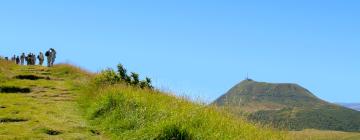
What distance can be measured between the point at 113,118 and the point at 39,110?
13.8 feet

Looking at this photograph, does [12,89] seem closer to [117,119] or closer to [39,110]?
[39,110]

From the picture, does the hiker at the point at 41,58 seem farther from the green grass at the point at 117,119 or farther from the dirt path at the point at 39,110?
the green grass at the point at 117,119

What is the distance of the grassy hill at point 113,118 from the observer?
14.3 meters

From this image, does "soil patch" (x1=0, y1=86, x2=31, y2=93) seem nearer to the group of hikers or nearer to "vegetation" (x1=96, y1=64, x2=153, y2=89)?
"vegetation" (x1=96, y1=64, x2=153, y2=89)

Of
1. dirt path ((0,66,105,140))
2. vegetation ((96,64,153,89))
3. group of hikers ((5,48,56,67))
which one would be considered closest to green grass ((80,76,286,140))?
dirt path ((0,66,105,140))

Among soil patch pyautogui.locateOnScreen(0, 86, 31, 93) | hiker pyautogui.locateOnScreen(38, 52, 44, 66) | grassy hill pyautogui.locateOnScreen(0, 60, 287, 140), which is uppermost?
Answer: hiker pyautogui.locateOnScreen(38, 52, 44, 66)

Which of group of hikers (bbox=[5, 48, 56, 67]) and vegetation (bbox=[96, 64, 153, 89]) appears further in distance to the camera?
group of hikers (bbox=[5, 48, 56, 67])

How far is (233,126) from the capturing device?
604 inches

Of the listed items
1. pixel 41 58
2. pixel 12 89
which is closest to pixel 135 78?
pixel 12 89

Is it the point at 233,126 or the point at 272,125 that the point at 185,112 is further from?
the point at 272,125

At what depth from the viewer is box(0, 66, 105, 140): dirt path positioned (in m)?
15.7

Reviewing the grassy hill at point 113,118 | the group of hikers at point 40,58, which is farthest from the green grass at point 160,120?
the group of hikers at point 40,58

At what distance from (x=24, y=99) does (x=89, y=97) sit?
9.56 feet

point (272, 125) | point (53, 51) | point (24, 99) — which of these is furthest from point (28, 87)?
point (53, 51)
